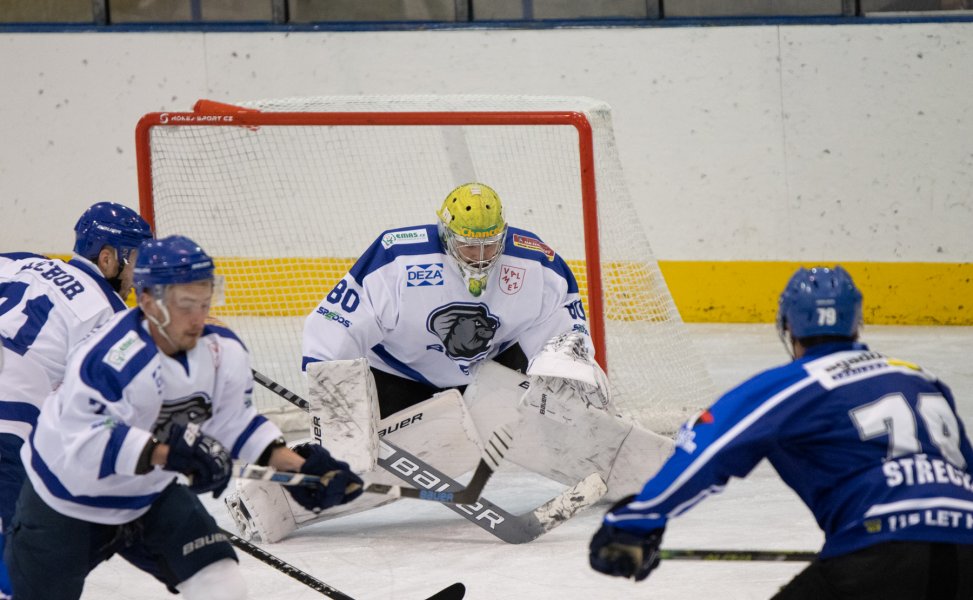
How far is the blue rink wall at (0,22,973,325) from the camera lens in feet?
21.4

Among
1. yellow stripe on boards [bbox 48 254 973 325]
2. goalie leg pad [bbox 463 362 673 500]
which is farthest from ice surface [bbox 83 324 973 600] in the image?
yellow stripe on boards [bbox 48 254 973 325]

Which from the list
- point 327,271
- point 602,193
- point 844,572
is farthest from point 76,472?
point 327,271

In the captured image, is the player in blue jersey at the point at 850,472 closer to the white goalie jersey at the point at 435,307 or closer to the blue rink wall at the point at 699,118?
the white goalie jersey at the point at 435,307

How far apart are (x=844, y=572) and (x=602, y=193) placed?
3.06m

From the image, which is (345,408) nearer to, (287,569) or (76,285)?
(287,569)

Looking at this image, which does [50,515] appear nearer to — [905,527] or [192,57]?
[905,527]

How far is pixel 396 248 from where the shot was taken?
4031mm

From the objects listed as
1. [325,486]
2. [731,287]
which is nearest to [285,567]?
[325,486]

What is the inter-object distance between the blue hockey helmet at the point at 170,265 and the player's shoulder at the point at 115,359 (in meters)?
0.10

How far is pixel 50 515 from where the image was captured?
2502mm

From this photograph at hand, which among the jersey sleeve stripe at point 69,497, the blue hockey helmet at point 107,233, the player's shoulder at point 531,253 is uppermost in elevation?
the blue hockey helmet at point 107,233

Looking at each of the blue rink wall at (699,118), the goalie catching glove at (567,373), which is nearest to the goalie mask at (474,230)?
the goalie catching glove at (567,373)

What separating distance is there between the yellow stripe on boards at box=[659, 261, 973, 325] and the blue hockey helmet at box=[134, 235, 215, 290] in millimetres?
4567

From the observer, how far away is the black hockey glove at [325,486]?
2641 millimetres
